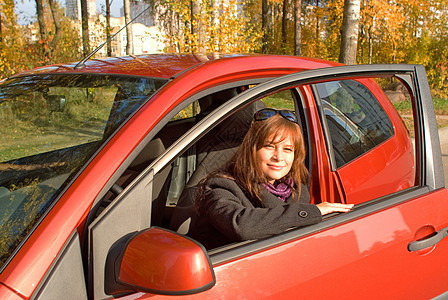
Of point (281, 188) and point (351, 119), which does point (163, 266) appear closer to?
point (281, 188)

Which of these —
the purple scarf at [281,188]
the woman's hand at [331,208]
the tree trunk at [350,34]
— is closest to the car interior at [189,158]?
the purple scarf at [281,188]

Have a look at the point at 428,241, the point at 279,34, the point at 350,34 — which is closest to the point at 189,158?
the point at 428,241

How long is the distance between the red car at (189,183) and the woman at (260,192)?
0.06 metres

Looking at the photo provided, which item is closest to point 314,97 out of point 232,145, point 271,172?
point 232,145

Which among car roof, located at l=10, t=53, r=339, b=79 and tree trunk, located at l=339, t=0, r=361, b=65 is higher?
tree trunk, located at l=339, t=0, r=361, b=65

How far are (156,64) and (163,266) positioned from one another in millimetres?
988

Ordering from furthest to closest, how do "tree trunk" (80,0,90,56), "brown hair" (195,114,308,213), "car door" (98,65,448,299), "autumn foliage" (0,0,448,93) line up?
"tree trunk" (80,0,90,56) → "autumn foliage" (0,0,448,93) → "brown hair" (195,114,308,213) → "car door" (98,65,448,299)

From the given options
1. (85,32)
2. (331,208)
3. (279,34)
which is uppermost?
(279,34)

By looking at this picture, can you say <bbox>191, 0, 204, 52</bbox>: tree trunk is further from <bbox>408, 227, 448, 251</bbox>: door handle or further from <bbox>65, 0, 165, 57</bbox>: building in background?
<bbox>408, 227, 448, 251</bbox>: door handle

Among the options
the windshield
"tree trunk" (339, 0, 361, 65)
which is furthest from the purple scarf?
"tree trunk" (339, 0, 361, 65)

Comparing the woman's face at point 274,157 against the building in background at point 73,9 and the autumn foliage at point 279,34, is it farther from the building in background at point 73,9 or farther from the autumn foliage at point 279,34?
the building in background at point 73,9

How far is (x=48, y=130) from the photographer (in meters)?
1.86

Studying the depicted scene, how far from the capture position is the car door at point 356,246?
154 centimetres

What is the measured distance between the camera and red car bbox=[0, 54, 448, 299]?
A: 129cm
